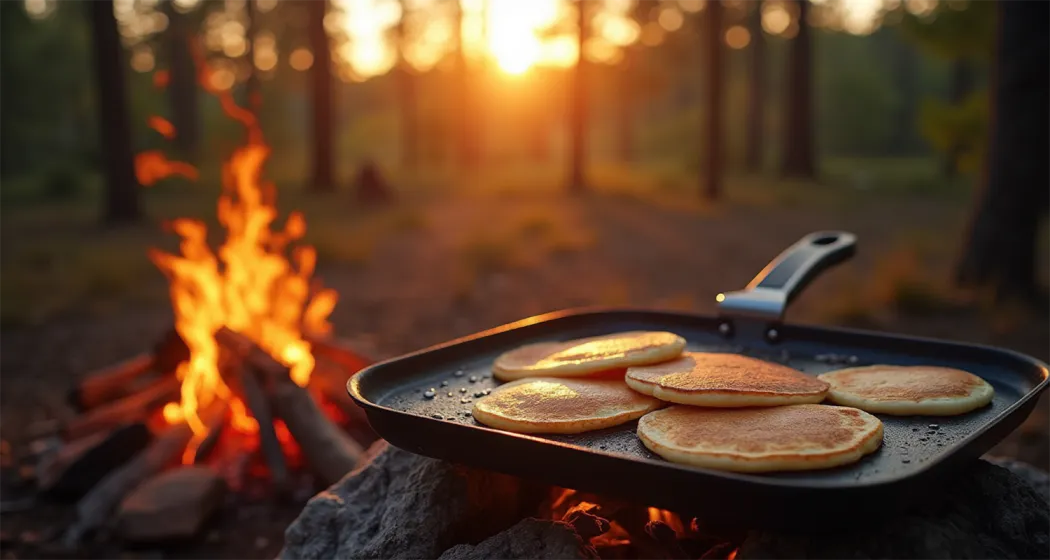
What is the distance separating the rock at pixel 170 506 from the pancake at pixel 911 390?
2.54 metres

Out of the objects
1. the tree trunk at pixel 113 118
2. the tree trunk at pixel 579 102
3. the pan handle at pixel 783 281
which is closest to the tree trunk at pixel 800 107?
the tree trunk at pixel 579 102

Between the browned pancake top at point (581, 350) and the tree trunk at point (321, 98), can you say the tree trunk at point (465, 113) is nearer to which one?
the tree trunk at point (321, 98)

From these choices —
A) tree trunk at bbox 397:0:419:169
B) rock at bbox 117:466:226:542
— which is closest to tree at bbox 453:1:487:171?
tree trunk at bbox 397:0:419:169

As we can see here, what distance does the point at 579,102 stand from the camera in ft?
55.8

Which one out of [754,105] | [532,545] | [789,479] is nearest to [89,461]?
[532,545]

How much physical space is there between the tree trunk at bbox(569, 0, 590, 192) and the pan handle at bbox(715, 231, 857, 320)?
→ 14.2 meters

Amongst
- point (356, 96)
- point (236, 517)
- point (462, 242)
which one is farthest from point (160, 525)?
point (356, 96)

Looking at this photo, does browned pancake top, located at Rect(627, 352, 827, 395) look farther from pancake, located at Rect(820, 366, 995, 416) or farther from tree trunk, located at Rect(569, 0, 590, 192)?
tree trunk, located at Rect(569, 0, 590, 192)

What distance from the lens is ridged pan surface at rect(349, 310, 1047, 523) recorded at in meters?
1.47

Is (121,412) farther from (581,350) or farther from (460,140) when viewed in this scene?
(460,140)

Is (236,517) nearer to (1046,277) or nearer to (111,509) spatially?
(111,509)

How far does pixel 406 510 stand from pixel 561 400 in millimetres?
490

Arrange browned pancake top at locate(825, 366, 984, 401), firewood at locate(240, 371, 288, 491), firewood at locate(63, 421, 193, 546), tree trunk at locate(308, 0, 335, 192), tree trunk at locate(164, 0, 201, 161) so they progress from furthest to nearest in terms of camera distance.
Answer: tree trunk at locate(164, 0, 201, 161), tree trunk at locate(308, 0, 335, 192), firewood at locate(240, 371, 288, 491), firewood at locate(63, 421, 193, 546), browned pancake top at locate(825, 366, 984, 401)

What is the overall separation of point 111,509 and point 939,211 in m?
15.5
